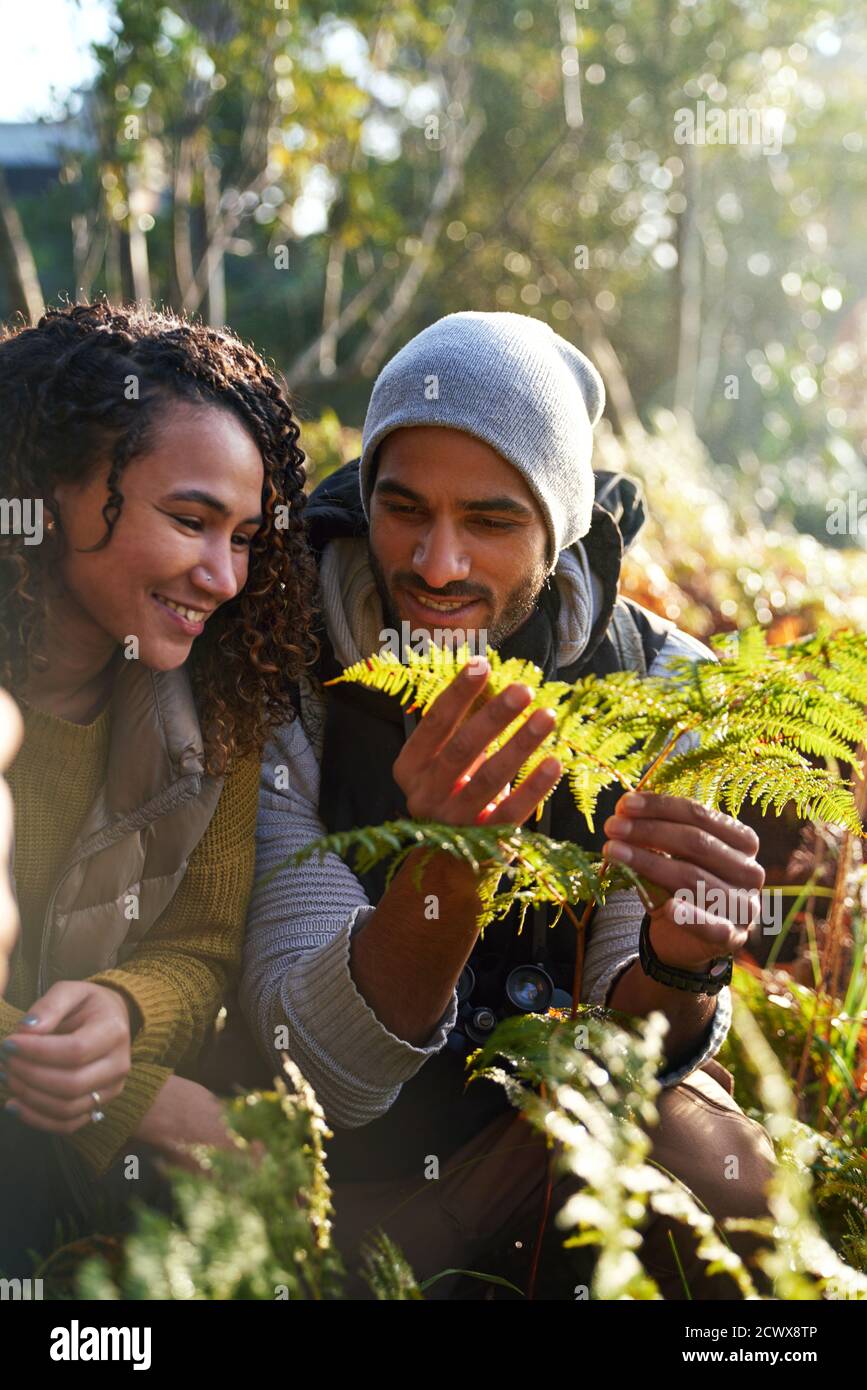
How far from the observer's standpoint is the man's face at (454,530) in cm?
304

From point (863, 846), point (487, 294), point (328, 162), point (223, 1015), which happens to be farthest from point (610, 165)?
point (223, 1015)

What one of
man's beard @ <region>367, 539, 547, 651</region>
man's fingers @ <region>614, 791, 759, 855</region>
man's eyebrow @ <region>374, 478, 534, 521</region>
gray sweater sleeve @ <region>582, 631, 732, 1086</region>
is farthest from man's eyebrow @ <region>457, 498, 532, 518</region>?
man's fingers @ <region>614, 791, 759, 855</region>

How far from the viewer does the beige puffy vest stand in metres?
2.80

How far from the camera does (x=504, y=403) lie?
306 centimetres

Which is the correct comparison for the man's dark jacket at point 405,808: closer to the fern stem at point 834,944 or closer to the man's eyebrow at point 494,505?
the man's eyebrow at point 494,505

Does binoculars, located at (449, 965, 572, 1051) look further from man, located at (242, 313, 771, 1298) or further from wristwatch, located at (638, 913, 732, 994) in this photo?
wristwatch, located at (638, 913, 732, 994)

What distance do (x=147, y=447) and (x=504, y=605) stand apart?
0.93 m

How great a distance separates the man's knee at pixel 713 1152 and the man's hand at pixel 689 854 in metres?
0.65

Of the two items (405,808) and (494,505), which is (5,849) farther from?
(494,505)

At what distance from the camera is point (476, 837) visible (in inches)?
73.0

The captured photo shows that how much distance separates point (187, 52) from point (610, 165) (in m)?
16.8

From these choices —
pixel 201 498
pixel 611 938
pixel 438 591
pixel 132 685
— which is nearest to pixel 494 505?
pixel 438 591

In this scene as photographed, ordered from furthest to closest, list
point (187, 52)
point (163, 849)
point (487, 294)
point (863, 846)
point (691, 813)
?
point (487, 294), point (187, 52), point (863, 846), point (163, 849), point (691, 813)

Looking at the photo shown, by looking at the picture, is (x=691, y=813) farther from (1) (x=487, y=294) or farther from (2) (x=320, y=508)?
(1) (x=487, y=294)
